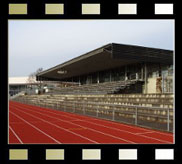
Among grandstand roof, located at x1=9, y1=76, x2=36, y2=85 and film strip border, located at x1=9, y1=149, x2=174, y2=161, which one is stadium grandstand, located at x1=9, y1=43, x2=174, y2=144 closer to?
film strip border, located at x1=9, y1=149, x2=174, y2=161

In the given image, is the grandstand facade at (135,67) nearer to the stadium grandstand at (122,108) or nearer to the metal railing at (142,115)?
the stadium grandstand at (122,108)

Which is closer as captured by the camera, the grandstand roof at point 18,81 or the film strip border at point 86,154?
the film strip border at point 86,154

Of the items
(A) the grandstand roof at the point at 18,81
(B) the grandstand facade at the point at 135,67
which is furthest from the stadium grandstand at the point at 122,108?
(A) the grandstand roof at the point at 18,81

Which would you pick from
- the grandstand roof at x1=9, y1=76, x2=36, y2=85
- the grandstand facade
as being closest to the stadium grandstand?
the grandstand facade

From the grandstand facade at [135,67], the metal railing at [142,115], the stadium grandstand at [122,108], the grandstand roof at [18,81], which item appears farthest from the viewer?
the grandstand roof at [18,81]

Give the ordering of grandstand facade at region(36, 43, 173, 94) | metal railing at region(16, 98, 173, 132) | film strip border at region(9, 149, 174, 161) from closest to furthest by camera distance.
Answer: film strip border at region(9, 149, 174, 161) → metal railing at region(16, 98, 173, 132) → grandstand facade at region(36, 43, 173, 94)

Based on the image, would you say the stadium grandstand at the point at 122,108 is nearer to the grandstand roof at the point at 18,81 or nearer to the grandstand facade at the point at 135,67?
the grandstand facade at the point at 135,67

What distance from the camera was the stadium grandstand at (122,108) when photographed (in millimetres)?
7781

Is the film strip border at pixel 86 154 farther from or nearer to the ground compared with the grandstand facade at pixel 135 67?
nearer to the ground

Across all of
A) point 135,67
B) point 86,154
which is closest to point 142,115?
point 86,154

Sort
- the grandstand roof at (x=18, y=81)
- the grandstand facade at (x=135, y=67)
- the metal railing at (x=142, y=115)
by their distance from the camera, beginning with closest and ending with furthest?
the metal railing at (x=142, y=115) < the grandstand facade at (x=135, y=67) < the grandstand roof at (x=18, y=81)

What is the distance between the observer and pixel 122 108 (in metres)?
12.1

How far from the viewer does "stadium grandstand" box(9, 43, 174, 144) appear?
7781 millimetres

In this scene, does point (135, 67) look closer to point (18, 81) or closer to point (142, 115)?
point (142, 115)
